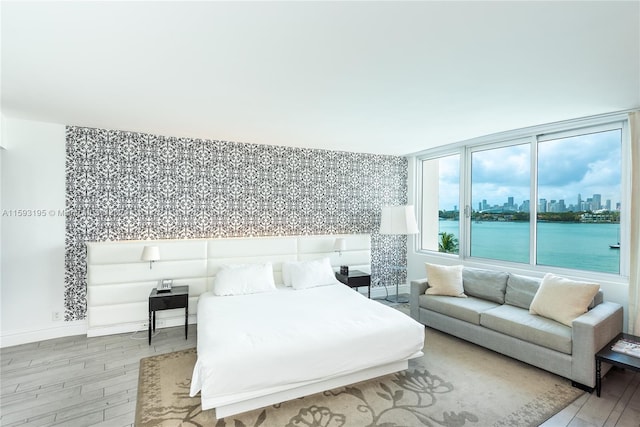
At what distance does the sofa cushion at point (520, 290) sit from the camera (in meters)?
3.58

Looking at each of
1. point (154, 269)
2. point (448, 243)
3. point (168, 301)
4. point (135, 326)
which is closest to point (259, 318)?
point (168, 301)

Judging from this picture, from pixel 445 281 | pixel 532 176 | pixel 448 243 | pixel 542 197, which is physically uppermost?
pixel 532 176

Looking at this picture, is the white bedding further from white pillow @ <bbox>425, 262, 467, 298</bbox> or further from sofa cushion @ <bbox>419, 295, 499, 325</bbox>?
white pillow @ <bbox>425, 262, 467, 298</bbox>

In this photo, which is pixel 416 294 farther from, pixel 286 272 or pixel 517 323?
pixel 286 272

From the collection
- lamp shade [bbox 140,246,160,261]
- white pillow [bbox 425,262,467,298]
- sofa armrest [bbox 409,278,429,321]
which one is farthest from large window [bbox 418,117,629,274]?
lamp shade [bbox 140,246,160,261]

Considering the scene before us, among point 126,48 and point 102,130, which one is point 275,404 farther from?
point 102,130

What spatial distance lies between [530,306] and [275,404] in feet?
9.51

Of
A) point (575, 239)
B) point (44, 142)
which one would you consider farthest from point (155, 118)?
point (575, 239)

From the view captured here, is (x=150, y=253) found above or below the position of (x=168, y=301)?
above

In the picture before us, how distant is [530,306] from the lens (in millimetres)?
3443

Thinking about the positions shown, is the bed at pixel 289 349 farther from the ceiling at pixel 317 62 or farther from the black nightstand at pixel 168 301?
the ceiling at pixel 317 62

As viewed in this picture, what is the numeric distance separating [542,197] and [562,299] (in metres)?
1.56

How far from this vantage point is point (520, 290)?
3691 mm

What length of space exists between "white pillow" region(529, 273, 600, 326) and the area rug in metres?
0.58
